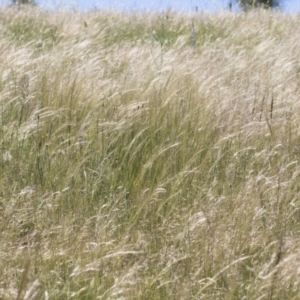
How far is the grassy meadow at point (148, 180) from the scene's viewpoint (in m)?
2.16

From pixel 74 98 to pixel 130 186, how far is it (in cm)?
89

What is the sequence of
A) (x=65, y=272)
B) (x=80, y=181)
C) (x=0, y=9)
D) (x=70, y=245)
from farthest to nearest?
(x=0, y=9) < (x=80, y=181) < (x=70, y=245) < (x=65, y=272)

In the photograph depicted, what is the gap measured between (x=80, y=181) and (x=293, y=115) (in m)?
1.37

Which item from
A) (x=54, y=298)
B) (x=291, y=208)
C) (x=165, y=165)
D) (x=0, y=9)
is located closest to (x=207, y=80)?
(x=165, y=165)

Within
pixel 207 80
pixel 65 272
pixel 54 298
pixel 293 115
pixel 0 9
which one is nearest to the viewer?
pixel 54 298

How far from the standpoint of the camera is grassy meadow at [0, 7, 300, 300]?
2.16 meters

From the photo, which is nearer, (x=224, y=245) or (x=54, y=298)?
(x=54, y=298)

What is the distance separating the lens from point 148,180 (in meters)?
3.01

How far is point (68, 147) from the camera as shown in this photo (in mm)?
3074

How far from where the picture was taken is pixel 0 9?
29.8 ft

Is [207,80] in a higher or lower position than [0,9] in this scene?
higher

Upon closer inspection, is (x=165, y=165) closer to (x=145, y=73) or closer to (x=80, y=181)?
(x=80, y=181)

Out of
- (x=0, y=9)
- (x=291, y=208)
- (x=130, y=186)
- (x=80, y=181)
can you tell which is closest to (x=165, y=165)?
(x=130, y=186)

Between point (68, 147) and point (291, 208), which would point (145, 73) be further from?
point (291, 208)
